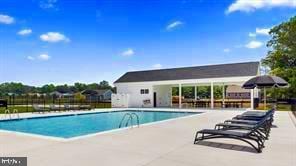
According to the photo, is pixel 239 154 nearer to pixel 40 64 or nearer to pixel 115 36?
pixel 115 36

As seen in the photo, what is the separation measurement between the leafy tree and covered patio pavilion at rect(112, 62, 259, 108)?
4.67 metres

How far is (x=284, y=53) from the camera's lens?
94.8ft

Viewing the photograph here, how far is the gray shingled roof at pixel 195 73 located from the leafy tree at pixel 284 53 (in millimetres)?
4794

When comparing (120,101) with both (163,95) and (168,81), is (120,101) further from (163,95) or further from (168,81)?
(168,81)

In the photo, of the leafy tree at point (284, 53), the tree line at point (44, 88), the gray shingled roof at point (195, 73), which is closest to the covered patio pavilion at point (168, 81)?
the gray shingled roof at point (195, 73)

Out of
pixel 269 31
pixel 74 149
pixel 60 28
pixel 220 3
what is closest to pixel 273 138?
pixel 74 149

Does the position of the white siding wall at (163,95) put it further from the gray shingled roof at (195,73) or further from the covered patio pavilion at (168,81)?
the gray shingled roof at (195,73)

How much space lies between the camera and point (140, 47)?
28.5 m

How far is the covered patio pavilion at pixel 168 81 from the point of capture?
2392cm

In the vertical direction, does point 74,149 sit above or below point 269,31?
below

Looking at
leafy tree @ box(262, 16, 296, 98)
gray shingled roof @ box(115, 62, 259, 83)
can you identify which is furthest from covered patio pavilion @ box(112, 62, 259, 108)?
leafy tree @ box(262, 16, 296, 98)

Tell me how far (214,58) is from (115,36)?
1676cm

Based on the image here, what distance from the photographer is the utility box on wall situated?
2702 centimetres

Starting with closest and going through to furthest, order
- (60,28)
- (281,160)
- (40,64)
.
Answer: (281,160)
(60,28)
(40,64)
